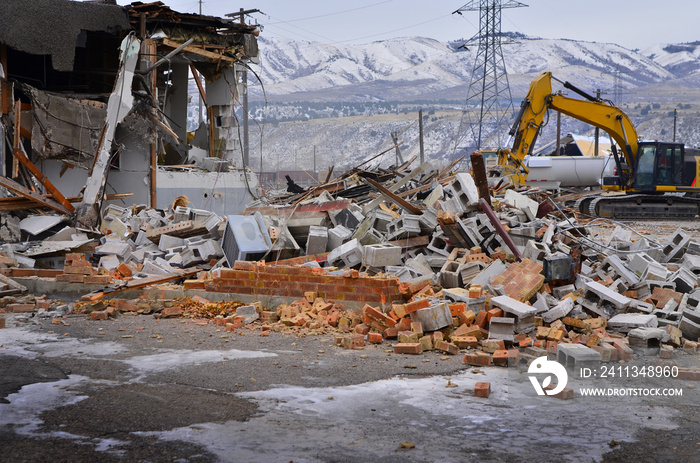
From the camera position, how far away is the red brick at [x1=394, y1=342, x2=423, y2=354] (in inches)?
270

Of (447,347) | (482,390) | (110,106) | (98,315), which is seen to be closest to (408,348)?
(447,347)

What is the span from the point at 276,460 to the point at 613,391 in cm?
306

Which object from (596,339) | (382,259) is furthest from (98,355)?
(596,339)

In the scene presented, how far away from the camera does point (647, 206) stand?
24250 mm

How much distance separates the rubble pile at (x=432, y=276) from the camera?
726cm

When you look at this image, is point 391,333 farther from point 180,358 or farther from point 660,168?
point 660,168

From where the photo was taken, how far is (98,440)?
4.22 meters

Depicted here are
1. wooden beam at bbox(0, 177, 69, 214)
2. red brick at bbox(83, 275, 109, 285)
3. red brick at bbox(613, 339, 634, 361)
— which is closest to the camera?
red brick at bbox(613, 339, 634, 361)

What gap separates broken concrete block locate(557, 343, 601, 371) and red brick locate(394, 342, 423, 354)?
1363 millimetres

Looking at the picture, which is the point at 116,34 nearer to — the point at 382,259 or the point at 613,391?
the point at 382,259

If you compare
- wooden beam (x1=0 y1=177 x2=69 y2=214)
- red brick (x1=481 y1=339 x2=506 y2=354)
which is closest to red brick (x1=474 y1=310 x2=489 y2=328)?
red brick (x1=481 y1=339 x2=506 y2=354)

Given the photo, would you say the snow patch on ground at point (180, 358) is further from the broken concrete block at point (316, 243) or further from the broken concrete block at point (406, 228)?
the broken concrete block at point (406, 228)

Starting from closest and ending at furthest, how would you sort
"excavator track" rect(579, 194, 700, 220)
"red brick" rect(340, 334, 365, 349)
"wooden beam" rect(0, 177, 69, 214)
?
"red brick" rect(340, 334, 365, 349)
"wooden beam" rect(0, 177, 69, 214)
"excavator track" rect(579, 194, 700, 220)

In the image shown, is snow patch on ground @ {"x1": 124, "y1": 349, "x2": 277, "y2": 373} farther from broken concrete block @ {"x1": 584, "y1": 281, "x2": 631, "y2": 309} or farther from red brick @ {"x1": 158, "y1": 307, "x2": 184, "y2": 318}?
broken concrete block @ {"x1": 584, "y1": 281, "x2": 631, "y2": 309}
